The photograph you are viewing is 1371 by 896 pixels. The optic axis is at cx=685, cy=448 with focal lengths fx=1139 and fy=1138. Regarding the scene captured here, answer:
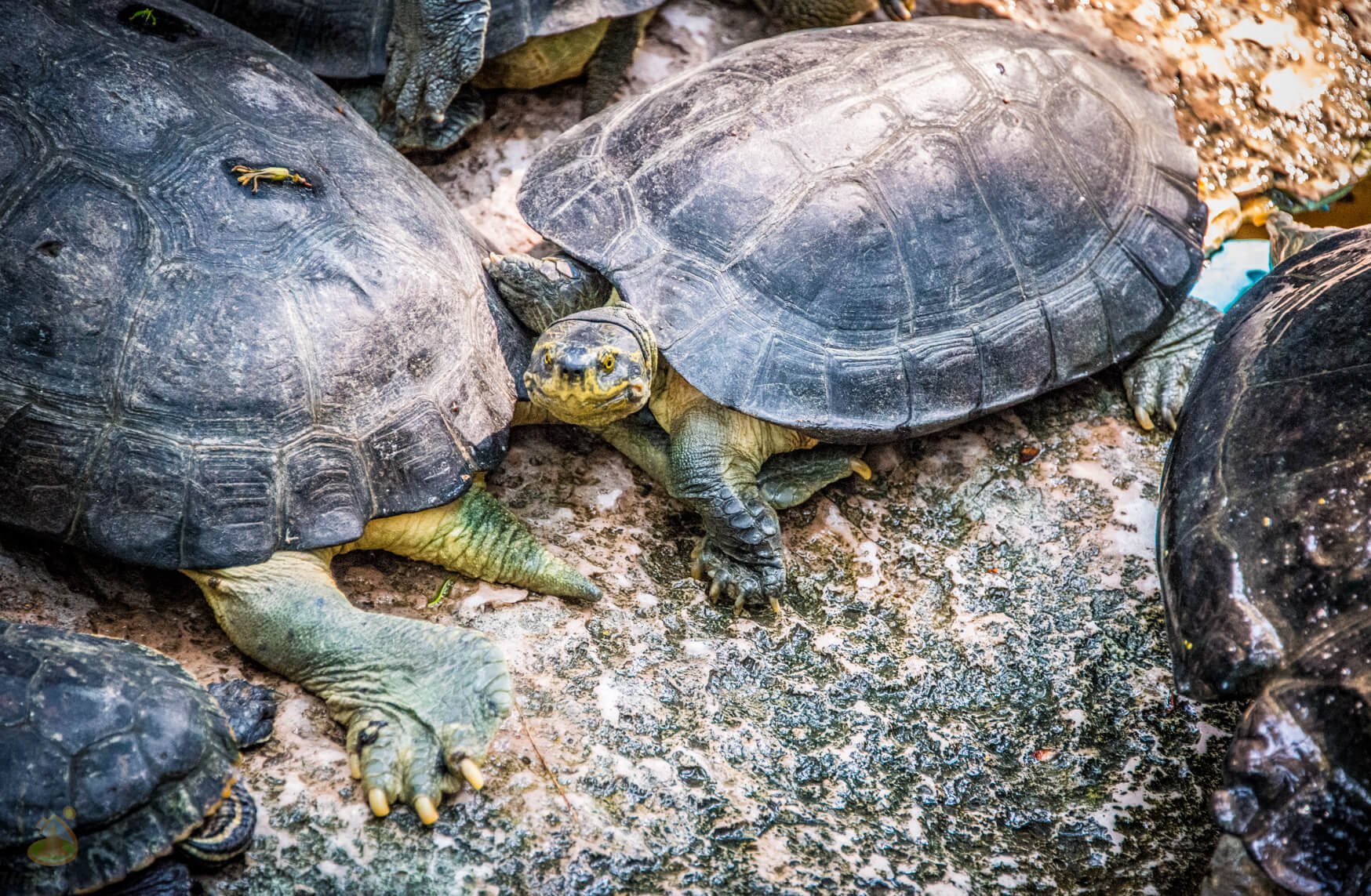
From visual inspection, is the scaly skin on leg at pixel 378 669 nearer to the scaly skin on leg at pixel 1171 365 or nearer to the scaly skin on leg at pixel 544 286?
the scaly skin on leg at pixel 544 286

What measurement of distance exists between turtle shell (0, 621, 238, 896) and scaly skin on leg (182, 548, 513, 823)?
39cm

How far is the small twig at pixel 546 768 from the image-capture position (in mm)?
2969

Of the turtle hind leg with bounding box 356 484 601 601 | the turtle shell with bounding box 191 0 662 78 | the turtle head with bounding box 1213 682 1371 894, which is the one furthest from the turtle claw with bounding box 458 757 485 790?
the turtle shell with bounding box 191 0 662 78

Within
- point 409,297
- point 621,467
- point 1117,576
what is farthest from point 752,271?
point 1117,576

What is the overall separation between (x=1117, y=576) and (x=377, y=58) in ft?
12.1

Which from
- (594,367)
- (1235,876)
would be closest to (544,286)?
(594,367)

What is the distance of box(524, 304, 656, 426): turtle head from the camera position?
3670 mm

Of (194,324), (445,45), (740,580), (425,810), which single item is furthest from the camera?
(445,45)

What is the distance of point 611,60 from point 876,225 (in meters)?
1.84

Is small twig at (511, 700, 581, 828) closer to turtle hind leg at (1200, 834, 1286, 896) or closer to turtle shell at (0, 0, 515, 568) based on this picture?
turtle shell at (0, 0, 515, 568)

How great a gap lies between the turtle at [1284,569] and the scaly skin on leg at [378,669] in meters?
1.88

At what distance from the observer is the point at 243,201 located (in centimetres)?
348

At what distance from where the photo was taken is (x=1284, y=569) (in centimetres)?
300

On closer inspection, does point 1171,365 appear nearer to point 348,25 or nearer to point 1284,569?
point 1284,569
